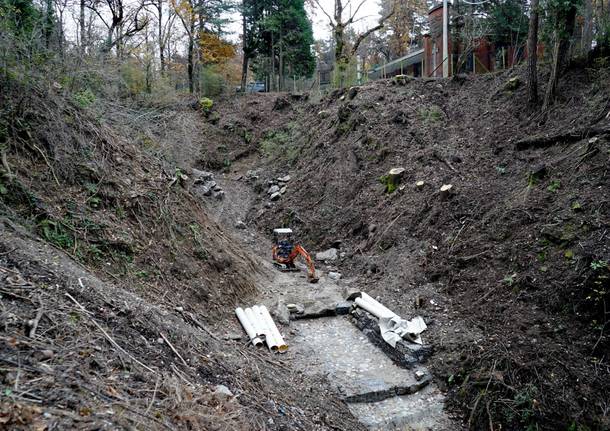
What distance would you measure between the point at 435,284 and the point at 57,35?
7.90 meters

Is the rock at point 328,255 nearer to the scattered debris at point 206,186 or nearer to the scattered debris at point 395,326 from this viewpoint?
the scattered debris at point 395,326

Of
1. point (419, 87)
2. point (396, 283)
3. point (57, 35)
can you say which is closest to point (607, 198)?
point (396, 283)

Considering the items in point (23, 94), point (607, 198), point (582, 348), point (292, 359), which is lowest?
point (292, 359)

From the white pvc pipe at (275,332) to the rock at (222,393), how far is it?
1.95 meters

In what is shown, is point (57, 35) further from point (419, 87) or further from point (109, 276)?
point (419, 87)

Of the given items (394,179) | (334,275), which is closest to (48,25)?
(334,275)

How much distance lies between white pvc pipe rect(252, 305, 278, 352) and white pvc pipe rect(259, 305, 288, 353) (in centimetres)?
2

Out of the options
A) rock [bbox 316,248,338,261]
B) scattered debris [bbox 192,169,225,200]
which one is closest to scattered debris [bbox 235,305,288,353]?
rock [bbox 316,248,338,261]

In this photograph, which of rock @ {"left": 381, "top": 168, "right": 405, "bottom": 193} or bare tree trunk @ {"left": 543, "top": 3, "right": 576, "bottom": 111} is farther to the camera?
rock @ {"left": 381, "top": 168, "right": 405, "bottom": 193}

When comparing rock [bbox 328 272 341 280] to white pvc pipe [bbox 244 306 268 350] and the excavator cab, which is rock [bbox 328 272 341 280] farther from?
white pvc pipe [bbox 244 306 268 350]

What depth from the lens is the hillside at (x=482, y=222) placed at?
4973mm

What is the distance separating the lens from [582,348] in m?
4.98

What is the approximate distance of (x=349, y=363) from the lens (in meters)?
5.98

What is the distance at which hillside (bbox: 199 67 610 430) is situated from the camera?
497 centimetres
